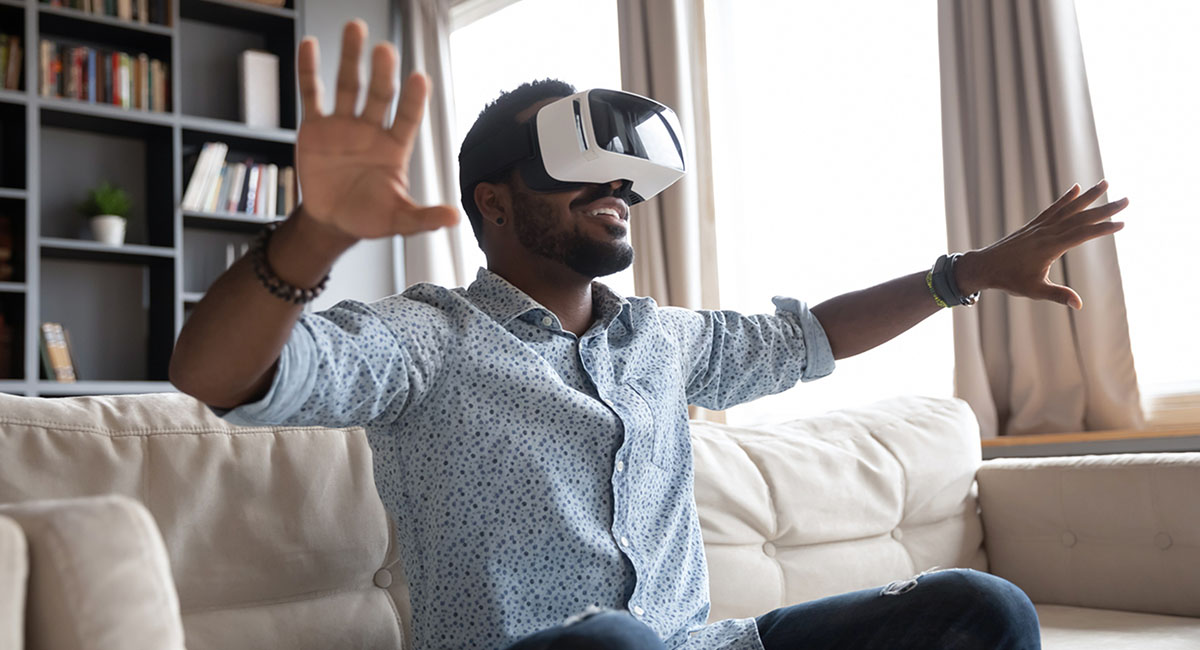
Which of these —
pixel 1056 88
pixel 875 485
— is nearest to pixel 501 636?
pixel 875 485

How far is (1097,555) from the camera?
76.8 inches

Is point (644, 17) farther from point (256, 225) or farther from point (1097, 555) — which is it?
point (1097, 555)

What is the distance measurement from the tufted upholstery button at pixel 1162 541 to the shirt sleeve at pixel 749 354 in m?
0.72

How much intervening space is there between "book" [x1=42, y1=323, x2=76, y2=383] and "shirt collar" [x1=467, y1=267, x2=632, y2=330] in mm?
3071

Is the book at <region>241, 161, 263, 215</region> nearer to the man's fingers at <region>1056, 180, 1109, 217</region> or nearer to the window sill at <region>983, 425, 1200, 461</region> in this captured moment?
the window sill at <region>983, 425, 1200, 461</region>

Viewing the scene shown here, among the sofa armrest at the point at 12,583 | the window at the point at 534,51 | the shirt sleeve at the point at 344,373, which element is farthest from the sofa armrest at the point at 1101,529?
the window at the point at 534,51

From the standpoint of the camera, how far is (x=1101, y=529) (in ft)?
6.40

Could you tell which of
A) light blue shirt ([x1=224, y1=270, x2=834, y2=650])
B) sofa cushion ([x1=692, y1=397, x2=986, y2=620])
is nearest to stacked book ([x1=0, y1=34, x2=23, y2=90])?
sofa cushion ([x1=692, y1=397, x2=986, y2=620])

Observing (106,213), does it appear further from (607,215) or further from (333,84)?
(607,215)

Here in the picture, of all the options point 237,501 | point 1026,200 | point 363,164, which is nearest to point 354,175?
point 363,164

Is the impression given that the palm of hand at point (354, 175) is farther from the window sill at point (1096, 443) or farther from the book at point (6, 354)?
the book at point (6, 354)

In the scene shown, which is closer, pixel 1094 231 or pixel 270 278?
pixel 270 278

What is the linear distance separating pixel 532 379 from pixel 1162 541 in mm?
1248

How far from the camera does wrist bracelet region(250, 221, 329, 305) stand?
909 mm
